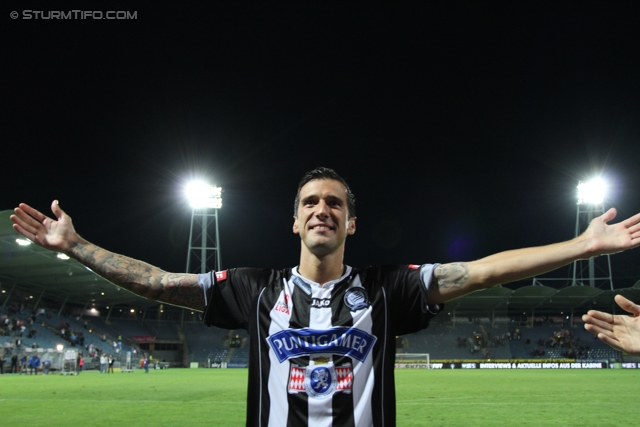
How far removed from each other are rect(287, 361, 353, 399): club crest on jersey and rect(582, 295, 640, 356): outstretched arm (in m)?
1.55

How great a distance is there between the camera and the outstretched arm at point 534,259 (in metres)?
3.06

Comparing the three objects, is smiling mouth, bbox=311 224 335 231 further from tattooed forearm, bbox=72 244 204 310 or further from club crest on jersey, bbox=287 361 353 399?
tattooed forearm, bbox=72 244 204 310

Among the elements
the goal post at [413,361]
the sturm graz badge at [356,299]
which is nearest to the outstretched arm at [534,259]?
the sturm graz badge at [356,299]

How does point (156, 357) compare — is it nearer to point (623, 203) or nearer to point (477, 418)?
point (477, 418)

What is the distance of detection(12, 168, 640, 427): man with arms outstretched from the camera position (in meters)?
3.07

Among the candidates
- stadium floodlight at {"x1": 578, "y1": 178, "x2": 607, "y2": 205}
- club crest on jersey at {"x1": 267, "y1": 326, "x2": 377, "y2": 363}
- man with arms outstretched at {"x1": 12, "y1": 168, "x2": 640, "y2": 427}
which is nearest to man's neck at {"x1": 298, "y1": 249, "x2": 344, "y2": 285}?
man with arms outstretched at {"x1": 12, "y1": 168, "x2": 640, "y2": 427}

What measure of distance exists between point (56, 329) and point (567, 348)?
170ft

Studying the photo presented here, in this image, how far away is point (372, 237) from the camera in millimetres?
89312

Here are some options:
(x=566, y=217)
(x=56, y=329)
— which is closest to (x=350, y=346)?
(x=56, y=329)

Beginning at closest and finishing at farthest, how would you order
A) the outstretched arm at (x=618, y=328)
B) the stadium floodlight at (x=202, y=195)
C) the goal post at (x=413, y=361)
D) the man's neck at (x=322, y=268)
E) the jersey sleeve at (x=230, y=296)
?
1. the outstretched arm at (x=618, y=328)
2. the man's neck at (x=322, y=268)
3. the jersey sleeve at (x=230, y=296)
4. the goal post at (x=413, y=361)
5. the stadium floodlight at (x=202, y=195)

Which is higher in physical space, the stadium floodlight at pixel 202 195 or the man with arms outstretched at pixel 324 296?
the stadium floodlight at pixel 202 195

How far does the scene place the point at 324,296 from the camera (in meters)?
3.40

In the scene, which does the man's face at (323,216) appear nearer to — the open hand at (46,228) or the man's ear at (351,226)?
the man's ear at (351,226)

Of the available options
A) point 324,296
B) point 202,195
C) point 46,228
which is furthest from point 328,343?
point 202,195
